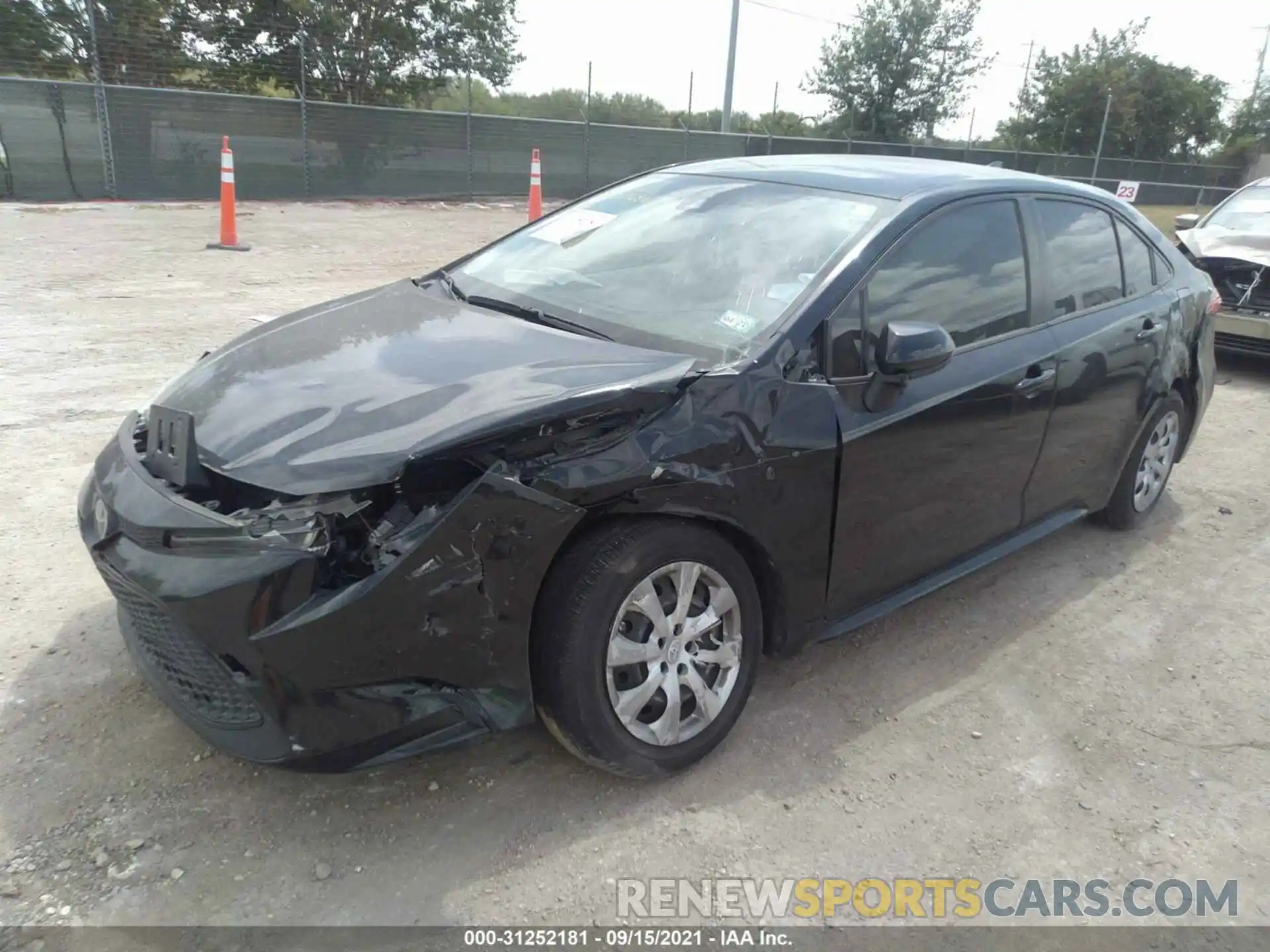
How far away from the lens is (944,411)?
126 inches

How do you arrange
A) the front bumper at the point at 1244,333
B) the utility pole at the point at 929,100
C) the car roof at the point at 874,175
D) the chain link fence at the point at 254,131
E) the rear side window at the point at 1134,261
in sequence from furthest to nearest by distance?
the utility pole at the point at 929,100
the chain link fence at the point at 254,131
the front bumper at the point at 1244,333
the rear side window at the point at 1134,261
the car roof at the point at 874,175

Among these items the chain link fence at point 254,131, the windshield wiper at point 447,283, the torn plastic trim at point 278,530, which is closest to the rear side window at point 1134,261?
the windshield wiper at point 447,283

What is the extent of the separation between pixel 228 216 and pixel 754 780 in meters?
10.1

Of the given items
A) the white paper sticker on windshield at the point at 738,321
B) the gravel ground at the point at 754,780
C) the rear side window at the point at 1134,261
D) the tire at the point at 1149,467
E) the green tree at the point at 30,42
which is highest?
the green tree at the point at 30,42

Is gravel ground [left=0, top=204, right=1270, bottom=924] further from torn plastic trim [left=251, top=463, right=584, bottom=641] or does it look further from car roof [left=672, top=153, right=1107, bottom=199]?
car roof [left=672, top=153, right=1107, bottom=199]

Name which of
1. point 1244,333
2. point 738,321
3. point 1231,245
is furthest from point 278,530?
point 1231,245

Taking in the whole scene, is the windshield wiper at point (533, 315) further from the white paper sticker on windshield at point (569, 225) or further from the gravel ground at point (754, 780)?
the gravel ground at point (754, 780)

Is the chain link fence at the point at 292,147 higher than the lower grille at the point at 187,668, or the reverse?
the chain link fence at the point at 292,147

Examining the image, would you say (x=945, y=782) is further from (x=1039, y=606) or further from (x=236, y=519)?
(x=236, y=519)

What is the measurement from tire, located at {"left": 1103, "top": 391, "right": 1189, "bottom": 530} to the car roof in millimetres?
1186

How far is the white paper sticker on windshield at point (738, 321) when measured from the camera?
9.48 ft

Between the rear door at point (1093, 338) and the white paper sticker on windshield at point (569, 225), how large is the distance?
5.52 feet

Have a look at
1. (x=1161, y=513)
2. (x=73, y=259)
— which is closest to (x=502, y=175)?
(x=73, y=259)

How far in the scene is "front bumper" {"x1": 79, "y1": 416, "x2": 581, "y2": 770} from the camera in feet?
7.00
